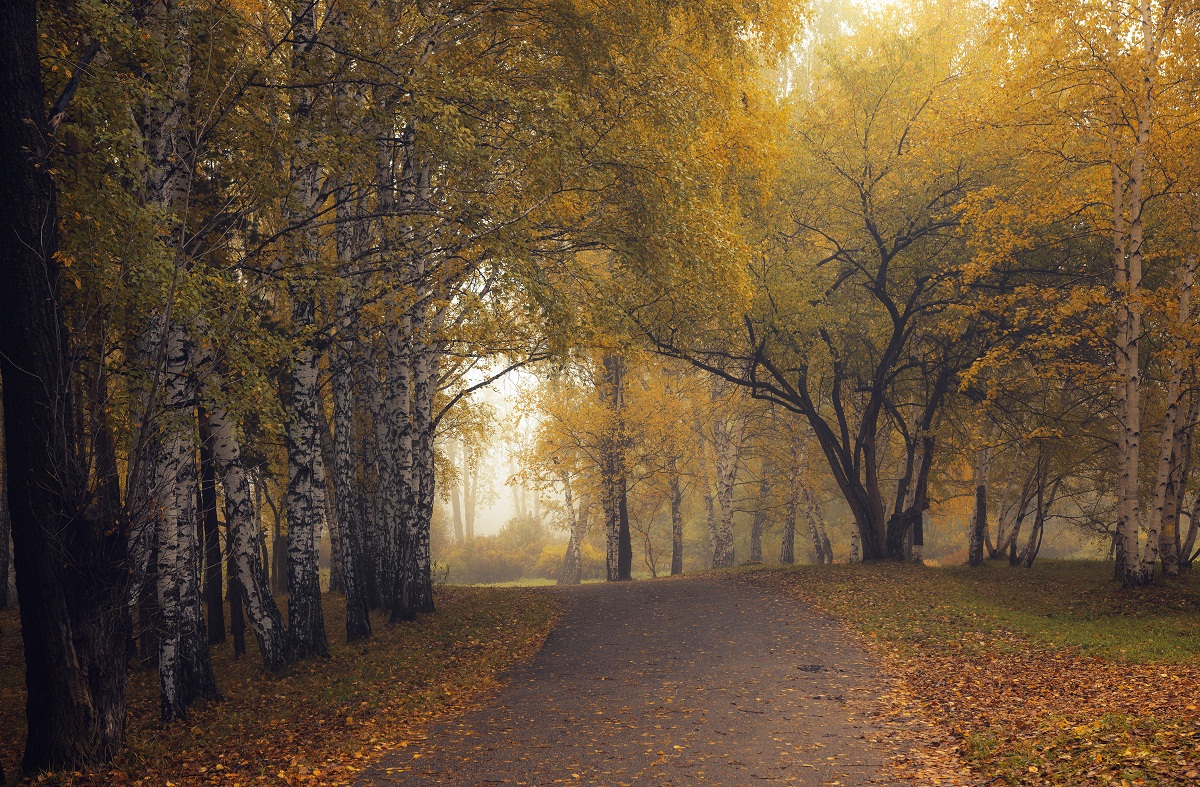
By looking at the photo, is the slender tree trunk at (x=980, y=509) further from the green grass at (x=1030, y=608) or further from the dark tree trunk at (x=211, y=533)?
the dark tree trunk at (x=211, y=533)

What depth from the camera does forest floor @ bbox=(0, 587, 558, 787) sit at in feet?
21.9

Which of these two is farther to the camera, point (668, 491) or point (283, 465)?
point (668, 491)

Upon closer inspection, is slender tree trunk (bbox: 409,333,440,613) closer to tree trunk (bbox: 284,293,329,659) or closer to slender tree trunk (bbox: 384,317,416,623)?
slender tree trunk (bbox: 384,317,416,623)

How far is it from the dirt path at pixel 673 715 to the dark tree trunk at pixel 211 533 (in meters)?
4.95

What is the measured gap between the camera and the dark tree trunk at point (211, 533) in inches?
443

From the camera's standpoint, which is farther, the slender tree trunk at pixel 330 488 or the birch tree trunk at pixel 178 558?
the slender tree trunk at pixel 330 488

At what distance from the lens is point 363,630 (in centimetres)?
→ 1312

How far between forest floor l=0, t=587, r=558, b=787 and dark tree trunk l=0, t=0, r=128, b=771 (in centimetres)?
56

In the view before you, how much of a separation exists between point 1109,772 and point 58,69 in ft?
34.6

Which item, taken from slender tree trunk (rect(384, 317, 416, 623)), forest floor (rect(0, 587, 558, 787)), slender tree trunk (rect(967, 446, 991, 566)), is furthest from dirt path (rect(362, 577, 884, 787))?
slender tree trunk (rect(967, 446, 991, 566))

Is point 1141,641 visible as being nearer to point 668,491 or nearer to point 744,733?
point 744,733

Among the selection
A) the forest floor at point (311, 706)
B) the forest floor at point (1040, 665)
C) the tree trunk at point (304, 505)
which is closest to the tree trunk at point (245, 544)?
the tree trunk at point (304, 505)

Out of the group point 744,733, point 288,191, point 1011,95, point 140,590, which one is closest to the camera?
point 140,590

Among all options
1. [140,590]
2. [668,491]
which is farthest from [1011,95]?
[668,491]
